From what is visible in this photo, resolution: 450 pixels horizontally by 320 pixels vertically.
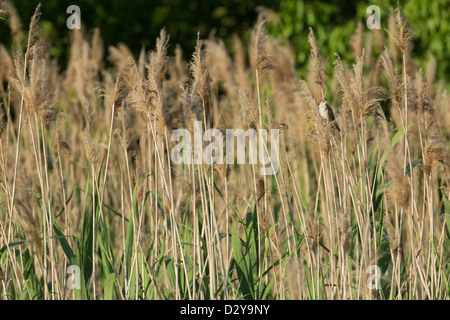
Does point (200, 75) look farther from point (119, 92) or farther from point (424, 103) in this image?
point (424, 103)

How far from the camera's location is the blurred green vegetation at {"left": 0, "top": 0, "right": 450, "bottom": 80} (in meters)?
5.21

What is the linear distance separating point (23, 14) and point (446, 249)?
4.97 m

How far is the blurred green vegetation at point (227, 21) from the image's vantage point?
17.1ft

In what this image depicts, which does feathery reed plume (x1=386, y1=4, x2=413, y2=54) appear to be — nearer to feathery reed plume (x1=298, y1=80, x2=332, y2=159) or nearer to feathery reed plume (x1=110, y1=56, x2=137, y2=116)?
feathery reed plume (x1=298, y1=80, x2=332, y2=159)

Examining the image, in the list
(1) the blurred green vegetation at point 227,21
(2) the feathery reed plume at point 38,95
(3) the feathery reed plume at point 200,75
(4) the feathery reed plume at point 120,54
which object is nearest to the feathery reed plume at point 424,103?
(3) the feathery reed plume at point 200,75

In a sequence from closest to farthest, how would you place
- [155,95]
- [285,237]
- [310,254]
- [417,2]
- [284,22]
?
1. [155,95]
2. [310,254]
3. [285,237]
4. [417,2]
5. [284,22]

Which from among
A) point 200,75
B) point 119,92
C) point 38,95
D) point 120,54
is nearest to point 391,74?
point 200,75

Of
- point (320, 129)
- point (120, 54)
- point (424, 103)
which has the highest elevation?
point (120, 54)

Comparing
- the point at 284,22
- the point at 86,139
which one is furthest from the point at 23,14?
the point at 86,139

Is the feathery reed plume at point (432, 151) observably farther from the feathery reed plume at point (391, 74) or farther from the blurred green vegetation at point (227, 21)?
the blurred green vegetation at point (227, 21)

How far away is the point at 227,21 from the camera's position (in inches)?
272

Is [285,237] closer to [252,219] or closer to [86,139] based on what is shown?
[252,219]

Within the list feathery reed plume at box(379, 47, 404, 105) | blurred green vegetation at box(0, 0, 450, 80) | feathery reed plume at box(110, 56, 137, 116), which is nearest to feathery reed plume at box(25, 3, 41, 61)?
feathery reed plume at box(110, 56, 137, 116)

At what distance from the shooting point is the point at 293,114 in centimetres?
361
